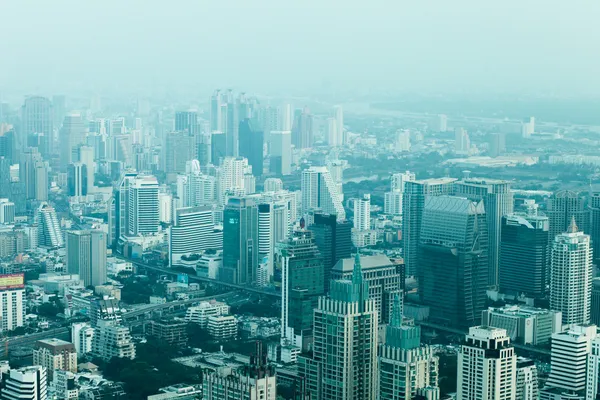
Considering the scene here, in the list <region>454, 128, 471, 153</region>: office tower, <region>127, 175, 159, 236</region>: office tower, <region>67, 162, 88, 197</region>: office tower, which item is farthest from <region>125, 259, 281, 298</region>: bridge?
<region>67, 162, 88, 197</region>: office tower

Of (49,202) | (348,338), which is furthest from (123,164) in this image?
(348,338)

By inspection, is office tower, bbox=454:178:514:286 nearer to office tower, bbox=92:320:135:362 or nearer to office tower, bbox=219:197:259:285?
office tower, bbox=219:197:259:285

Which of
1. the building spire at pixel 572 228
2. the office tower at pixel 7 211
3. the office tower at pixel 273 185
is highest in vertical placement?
the building spire at pixel 572 228

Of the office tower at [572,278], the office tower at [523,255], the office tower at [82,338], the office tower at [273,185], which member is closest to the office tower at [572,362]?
the office tower at [572,278]

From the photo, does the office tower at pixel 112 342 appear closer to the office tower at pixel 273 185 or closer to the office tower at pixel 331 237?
the office tower at pixel 331 237

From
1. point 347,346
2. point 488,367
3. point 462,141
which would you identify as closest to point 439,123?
point 462,141
